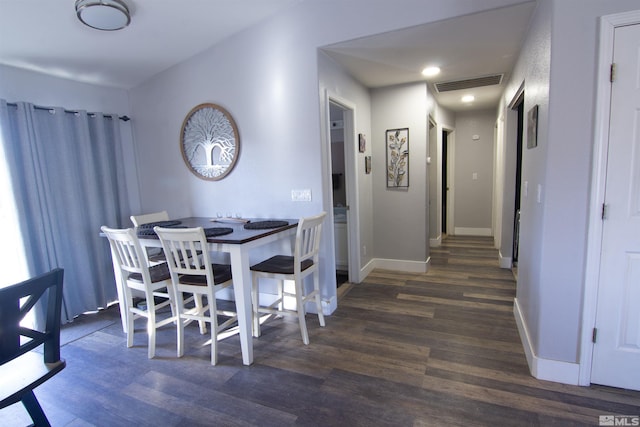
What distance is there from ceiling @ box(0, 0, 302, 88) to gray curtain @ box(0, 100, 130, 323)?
0.43 meters

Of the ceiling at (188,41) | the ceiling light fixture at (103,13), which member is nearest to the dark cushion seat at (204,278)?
the ceiling light fixture at (103,13)

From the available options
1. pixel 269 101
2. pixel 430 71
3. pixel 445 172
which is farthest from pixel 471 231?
pixel 269 101

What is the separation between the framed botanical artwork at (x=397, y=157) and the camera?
156 inches

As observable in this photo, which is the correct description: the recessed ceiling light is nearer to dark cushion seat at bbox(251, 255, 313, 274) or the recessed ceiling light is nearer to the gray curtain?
dark cushion seat at bbox(251, 255, 313, 274)

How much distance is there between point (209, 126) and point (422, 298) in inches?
113

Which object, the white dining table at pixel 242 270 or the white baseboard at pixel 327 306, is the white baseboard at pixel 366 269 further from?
the white dining table at pixel 242 270

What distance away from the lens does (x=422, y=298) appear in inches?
127

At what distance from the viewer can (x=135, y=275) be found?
2521 millimetres

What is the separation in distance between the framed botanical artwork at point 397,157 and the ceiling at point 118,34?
1.97 metres

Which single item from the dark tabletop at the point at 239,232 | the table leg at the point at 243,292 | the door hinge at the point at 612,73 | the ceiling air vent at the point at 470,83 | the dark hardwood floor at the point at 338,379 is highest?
the ceiling air vent at the point at 470,83

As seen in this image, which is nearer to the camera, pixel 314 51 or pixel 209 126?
pixel 314 51

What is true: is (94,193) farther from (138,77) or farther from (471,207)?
(471,207)

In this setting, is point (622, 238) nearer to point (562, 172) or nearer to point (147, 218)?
point (562, 172)

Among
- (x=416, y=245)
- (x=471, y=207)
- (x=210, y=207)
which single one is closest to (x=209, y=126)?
(x=210, y=207)
